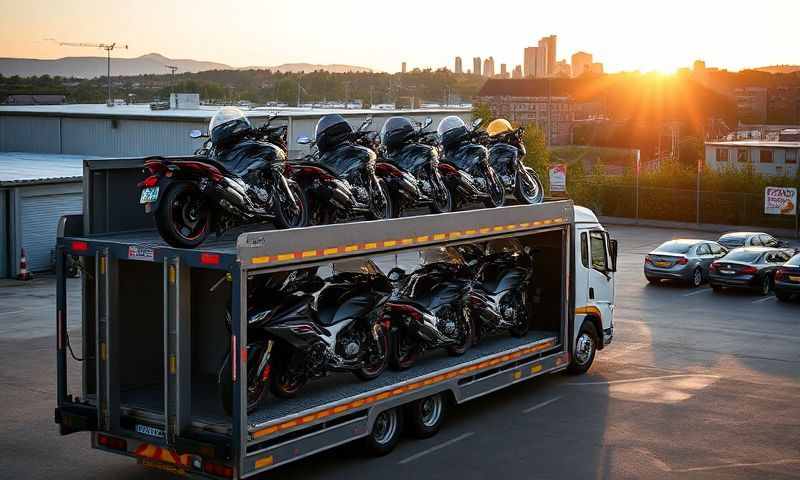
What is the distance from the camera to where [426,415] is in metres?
13.6

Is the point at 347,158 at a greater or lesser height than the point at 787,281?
greater

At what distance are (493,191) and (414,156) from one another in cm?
159

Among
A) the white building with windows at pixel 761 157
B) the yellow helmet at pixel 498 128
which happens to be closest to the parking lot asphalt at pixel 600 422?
the yellow helmet at pixel 498 128

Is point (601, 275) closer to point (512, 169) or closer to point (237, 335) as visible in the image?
point (512, 169)

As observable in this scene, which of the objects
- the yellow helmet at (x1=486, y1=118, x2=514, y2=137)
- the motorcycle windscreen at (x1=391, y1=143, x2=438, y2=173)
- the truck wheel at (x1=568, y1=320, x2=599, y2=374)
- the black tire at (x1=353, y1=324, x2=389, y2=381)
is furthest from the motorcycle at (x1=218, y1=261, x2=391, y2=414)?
the yellow helmet at (x1=486, y1=118, x2=514, y2=137)

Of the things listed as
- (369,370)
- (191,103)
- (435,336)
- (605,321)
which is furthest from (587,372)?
(191,103)

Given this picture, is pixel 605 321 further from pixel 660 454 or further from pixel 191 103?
pixel 191 103

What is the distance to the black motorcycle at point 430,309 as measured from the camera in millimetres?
13773

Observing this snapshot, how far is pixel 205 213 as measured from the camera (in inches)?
469

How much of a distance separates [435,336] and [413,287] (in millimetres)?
1130

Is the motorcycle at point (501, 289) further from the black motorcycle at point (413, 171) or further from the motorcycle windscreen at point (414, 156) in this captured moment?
the motorcycle windscreen at point (414, 156)

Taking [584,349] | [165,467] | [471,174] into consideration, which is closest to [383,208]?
[471,174]

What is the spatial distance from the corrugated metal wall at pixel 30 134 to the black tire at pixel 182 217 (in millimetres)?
36698

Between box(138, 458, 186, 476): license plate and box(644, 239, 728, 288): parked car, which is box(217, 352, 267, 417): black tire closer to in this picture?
box(138, 458, 186, 476): license plate
